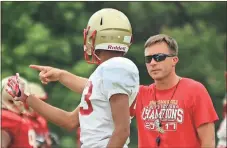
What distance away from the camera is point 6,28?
23.2m

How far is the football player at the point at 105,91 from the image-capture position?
5.49 m

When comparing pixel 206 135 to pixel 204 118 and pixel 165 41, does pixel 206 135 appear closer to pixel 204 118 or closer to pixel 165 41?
pixel 204 118

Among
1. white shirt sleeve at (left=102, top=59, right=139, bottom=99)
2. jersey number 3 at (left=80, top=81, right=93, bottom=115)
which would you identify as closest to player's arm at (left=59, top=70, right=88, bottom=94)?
jersey number 3 at (left=80, top=81, right=93, bottom=115)

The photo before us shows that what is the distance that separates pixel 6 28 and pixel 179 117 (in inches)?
650

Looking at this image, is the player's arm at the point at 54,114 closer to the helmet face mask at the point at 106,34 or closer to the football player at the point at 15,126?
the helmet face mask at the point at 106,34

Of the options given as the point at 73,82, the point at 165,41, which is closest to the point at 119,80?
the point at 73,82

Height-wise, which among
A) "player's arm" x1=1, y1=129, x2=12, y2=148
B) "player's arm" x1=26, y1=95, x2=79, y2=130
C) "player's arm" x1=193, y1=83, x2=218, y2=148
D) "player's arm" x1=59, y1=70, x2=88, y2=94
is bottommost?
"player's arm" x1=1, y1=129, x2=12, y2=148

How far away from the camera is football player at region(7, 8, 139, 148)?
18.0 feet

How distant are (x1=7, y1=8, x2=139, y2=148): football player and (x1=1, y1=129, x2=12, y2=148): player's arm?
154 cm

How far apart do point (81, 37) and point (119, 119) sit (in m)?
19.1

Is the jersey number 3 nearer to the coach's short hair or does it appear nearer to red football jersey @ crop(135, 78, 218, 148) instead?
red football jersey @ crop(135, 78, 218, 148)

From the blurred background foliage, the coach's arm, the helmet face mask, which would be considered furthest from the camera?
the blurred background foliage

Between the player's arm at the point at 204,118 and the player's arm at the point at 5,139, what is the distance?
1570 mm

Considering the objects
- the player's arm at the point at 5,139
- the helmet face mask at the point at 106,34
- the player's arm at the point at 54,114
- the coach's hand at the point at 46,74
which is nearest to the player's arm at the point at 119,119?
the helmet face mask at the point at 106,34
